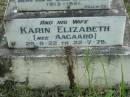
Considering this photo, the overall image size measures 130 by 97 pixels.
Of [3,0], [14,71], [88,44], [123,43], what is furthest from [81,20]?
[3,0]

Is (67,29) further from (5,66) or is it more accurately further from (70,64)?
(5,66)

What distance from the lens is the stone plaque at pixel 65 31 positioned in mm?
3768

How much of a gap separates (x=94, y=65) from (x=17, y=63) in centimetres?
75

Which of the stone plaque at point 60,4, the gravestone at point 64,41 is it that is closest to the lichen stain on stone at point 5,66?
the gravestone at point 64,41

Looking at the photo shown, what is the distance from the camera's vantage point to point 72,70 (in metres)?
3.93

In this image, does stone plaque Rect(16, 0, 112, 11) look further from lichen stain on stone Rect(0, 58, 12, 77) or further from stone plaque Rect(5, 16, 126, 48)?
lichen stain on stone Rect(0, 58, 12, 77)

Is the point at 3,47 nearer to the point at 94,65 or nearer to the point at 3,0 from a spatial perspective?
the point at 94,65

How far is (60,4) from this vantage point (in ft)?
12.4

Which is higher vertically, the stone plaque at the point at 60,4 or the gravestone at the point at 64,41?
the stone plaque at the point at 60,4

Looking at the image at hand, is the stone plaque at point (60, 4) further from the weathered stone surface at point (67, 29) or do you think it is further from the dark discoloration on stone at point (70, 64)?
the dark discoloration on stone at point (70, 64)

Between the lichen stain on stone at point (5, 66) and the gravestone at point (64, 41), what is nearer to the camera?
the gravestone at point (64, 41)

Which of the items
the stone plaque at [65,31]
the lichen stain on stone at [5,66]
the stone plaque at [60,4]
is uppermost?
the stone plaque at [60,4]

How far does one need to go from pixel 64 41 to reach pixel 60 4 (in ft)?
1.20

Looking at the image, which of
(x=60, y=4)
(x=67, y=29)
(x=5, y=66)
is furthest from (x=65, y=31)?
(x=5, y=66)
